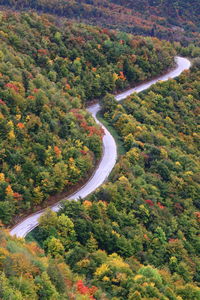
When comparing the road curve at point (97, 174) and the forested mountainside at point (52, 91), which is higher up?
the forested mountainside at point (52, 91)

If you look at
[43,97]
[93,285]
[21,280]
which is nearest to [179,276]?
[93,285]

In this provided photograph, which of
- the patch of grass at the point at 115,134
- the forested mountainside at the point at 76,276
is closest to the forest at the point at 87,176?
the forested mountainside at the point at 76,276

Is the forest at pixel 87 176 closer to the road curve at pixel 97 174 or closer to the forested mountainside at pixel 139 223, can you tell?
the forested mountainside at pixel 139 223

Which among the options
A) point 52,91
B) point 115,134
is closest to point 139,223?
point 115,134

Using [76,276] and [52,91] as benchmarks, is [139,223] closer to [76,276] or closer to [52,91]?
[76,276]

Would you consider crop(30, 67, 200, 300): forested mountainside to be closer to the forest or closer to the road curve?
the forest

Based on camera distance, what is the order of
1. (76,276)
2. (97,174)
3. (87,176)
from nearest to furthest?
(76,276), (87,176), (97,174)

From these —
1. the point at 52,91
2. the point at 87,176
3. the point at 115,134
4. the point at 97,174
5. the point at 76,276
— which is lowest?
the point at 115,134
